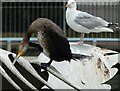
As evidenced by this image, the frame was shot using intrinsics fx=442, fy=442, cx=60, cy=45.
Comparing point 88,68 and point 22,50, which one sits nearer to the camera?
point 22,50

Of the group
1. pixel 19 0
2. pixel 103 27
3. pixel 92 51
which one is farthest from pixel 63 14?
pixel 92 51

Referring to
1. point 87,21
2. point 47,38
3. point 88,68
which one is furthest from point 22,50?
point 87,21

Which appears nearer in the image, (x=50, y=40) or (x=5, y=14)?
(x=50, y=40)

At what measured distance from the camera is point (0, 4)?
5.19m

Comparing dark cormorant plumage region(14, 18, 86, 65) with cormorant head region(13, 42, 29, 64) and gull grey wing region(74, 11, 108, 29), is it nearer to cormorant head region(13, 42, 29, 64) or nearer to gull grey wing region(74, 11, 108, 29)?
cormorant head region(13, 42, 29, 64)

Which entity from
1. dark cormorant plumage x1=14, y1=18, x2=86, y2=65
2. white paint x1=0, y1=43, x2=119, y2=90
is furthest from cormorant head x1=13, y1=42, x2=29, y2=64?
white paint x1=0, y1=43, x2=119, y2=90

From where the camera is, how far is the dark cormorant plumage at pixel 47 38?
236 cm

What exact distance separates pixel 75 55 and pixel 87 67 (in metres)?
0.28

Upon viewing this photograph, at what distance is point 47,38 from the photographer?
2.36m

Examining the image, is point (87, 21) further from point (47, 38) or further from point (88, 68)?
point (47, 38)

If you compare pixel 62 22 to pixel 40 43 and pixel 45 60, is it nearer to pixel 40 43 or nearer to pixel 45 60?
pixel 45 60

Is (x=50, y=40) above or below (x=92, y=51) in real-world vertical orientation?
above

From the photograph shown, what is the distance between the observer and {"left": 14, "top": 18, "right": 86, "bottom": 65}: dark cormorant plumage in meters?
2.36

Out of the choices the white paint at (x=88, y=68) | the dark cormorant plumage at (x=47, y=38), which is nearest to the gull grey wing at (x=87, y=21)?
the white paint at (x=88, y=68)
